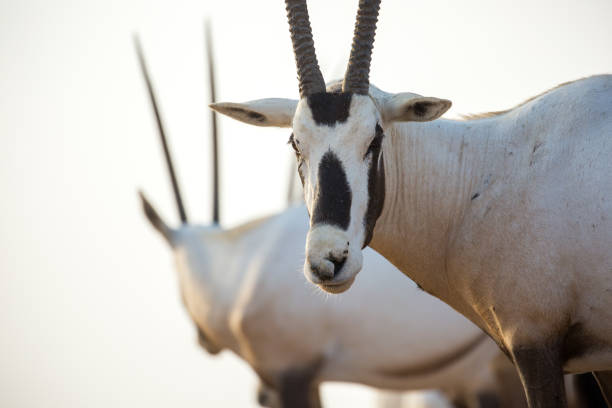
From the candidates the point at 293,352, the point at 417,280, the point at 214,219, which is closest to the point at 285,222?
the point at 293,352

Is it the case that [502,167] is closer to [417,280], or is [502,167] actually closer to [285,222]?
[417,280]

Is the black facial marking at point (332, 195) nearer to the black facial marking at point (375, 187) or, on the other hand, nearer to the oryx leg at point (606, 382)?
the black facial marking at point (375, 187)

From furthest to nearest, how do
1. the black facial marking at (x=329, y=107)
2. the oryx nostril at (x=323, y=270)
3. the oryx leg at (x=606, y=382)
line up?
the oryx leg at (x=606, y=382) < the black facial marking at (x=329, y=107) < the oryx nostril at (x=323, y=270)

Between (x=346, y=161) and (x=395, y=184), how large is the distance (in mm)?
523

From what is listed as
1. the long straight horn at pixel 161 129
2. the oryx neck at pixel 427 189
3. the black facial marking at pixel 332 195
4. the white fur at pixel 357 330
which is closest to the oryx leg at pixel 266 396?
the white fur at pixel 357 330

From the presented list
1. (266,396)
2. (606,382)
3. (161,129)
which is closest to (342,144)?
(606,382)

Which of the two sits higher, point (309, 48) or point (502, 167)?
point (309, 48)

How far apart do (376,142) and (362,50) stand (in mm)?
483

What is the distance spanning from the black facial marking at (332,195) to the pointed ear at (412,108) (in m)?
0.46

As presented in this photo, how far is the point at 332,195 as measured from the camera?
3.67 meters

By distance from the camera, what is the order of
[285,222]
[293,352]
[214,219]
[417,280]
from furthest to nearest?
[214,219] → [285,222] → [293,352] → [417,280]

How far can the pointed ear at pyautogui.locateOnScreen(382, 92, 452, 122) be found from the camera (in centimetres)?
390

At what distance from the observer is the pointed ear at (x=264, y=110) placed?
4332 millimetres

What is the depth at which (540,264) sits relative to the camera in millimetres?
3688
